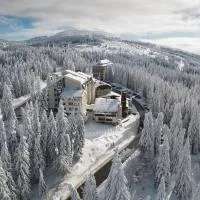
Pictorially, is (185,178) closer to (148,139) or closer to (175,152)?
(175,152)

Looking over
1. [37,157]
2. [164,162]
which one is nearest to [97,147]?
[37,157]

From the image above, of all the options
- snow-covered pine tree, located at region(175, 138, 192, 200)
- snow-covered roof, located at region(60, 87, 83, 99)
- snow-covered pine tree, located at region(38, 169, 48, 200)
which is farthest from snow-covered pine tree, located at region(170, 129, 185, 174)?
snow-covered roof, located at region(60, 87, 83, 99)

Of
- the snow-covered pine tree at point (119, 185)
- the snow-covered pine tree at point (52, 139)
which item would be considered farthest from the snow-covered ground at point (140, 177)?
the snow-covered pine tree at point (52, 139)

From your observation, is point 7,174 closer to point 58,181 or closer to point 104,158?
point 58,181

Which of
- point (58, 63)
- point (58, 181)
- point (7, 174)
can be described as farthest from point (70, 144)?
point (58, 63)

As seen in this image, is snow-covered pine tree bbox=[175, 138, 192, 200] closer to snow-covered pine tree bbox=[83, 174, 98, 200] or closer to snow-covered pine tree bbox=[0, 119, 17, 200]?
snow-covered pine tree bbox=[83, 174, 98, 200]

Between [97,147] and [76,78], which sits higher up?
[76,78]
